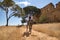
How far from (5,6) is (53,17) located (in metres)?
14.5

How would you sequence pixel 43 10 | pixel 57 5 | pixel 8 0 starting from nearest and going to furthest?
pixel 8 0
pixel 57 5
pixel 43 10

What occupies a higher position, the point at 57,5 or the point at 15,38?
the point at 57,5

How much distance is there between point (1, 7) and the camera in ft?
143

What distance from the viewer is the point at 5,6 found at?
43031 mm

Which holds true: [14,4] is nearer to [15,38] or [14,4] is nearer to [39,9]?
[39,9]

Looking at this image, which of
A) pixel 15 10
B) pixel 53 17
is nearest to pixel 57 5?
pixel 53 17

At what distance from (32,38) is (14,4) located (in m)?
26.6

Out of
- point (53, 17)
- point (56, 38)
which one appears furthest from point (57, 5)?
point (56, 38)

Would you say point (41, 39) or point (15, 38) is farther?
point (15, 38)

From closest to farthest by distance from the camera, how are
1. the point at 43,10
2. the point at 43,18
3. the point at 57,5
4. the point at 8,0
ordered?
1. the point at 8,0
2. the point at 43,18
3. the point at 57,5
4. the point at 43,10

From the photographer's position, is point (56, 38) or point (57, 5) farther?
point (57, 5)

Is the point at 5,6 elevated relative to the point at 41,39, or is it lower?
elevated

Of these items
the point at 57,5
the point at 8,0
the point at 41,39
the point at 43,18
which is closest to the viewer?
the point at 41,39

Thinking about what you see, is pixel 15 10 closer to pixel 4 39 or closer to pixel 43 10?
pixel 43 10
